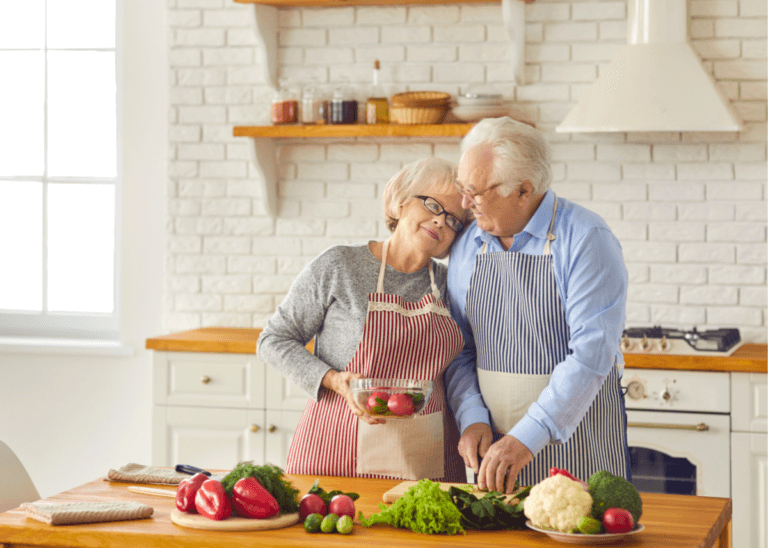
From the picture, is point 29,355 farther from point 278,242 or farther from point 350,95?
point 350,95

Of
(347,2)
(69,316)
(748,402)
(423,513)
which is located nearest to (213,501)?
(423,513)

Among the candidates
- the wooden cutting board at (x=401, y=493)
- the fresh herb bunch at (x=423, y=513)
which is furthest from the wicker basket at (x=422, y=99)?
the fresh herb bunch at (x=423, y=513)

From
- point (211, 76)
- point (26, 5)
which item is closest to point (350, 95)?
point (211, 76)

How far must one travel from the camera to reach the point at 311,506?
155cm

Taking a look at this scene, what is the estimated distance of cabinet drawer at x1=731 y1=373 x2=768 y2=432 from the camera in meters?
3.04

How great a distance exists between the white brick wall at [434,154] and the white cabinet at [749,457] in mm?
620

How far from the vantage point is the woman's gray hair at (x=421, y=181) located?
209cm

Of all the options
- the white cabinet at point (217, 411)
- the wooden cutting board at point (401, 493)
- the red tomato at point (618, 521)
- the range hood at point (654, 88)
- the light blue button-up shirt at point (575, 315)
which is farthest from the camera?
the white cabinet at point (217, 411)

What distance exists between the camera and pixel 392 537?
4.86ft

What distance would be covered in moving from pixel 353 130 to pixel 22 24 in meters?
1.87

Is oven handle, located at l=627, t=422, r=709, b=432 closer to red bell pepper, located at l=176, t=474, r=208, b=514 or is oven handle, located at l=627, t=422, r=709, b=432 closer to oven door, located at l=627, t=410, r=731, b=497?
oven door, located at l=627, t=410, r=731, b=497

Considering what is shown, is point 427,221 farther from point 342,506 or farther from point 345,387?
point 342,506

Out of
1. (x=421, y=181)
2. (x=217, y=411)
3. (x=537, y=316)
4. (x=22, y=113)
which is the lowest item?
(x=217, y=411)

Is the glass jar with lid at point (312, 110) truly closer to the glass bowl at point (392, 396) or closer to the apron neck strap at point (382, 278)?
the apron neck strap at point (382, 278)
